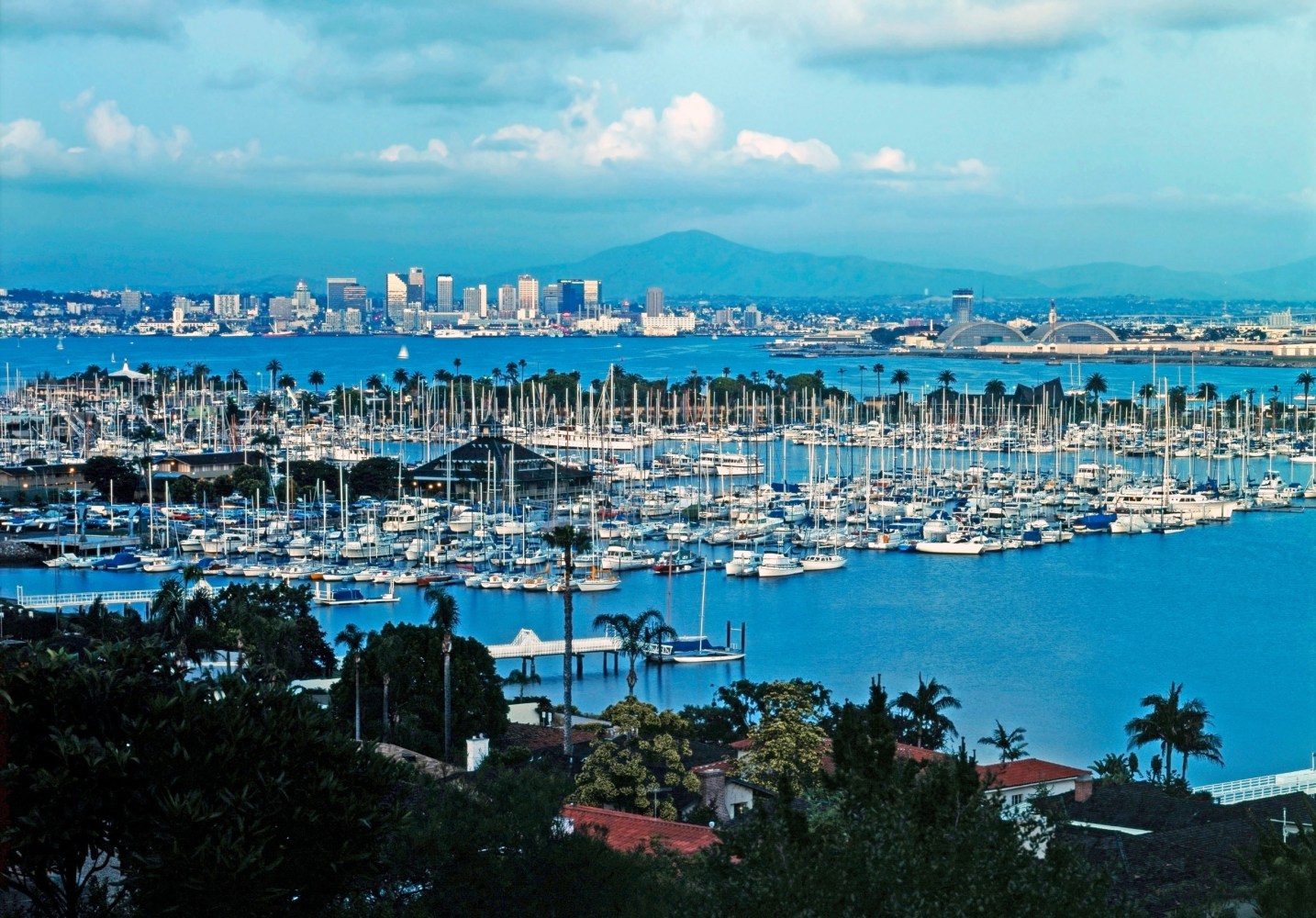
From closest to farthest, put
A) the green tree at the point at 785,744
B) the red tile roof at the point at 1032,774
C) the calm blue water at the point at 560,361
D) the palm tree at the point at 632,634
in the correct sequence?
the green tree at the point at 785,744
the red tile roof at the point at 1032,774
the palm tree at the point at 632,634
the calm blue water at the point at 560,361

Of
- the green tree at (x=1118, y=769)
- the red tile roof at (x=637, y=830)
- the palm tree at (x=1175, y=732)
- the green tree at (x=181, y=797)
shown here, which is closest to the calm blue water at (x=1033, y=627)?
the palm tree at (x=1175, y=732)

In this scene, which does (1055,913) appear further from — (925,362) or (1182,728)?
(925,362)

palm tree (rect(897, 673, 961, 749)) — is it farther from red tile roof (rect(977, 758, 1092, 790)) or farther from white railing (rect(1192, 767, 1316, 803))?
red tile roof (rect(977, 758, 1092, 790))

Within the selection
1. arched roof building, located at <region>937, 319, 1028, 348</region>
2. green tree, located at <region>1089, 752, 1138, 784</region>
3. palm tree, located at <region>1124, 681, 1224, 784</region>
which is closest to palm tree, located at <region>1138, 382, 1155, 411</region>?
palm tree, located at <region>1124, 681, 1224, 784</region>

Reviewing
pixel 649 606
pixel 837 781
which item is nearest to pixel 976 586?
pixel 649 606

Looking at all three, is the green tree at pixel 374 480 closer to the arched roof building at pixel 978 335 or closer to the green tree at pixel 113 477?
the green tree at pixel 113 477
